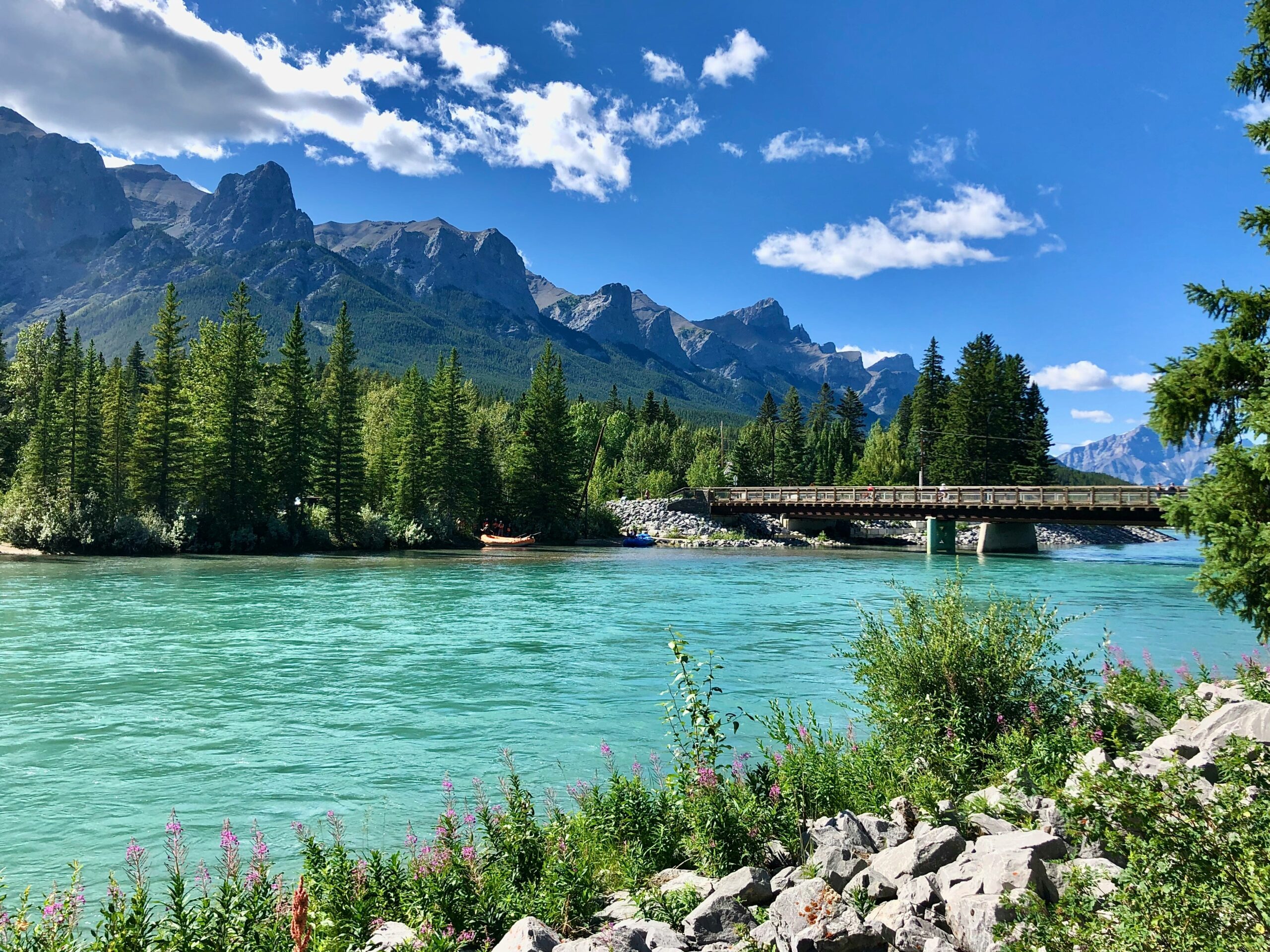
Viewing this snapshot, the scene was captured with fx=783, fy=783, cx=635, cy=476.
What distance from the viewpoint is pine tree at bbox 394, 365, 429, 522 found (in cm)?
6138

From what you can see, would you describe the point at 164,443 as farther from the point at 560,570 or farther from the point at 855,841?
the point at 855,841

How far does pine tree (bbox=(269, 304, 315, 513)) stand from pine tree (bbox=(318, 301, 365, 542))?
1.16m

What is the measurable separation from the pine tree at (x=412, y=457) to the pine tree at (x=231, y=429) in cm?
1029

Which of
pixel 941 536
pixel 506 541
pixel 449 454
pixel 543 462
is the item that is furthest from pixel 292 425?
pixel 941 536

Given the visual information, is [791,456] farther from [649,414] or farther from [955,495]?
[955,495]

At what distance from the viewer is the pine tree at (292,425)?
5641cm

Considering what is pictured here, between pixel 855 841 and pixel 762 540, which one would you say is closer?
pixel 855 841

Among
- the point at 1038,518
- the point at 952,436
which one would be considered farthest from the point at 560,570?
the point at 952,436

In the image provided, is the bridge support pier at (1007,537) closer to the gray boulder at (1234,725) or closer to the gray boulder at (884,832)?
the gray boulder at (1234,725)

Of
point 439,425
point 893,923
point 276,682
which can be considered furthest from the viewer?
point 439,425

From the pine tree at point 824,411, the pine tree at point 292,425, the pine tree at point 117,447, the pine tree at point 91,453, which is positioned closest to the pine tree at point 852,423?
the pine tree at point 824,411

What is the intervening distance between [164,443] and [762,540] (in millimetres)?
47342

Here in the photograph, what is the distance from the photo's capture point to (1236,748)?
477cm

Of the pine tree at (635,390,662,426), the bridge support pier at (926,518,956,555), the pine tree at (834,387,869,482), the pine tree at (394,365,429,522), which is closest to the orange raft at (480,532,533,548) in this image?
the pine tree at (394,365,429,522)
